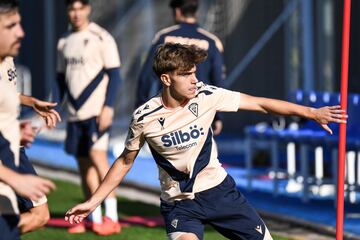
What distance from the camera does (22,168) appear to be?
843 centimetres

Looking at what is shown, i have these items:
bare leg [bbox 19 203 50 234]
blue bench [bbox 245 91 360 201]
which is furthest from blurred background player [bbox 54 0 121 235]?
bare leg [bbox 19 203 50 234]

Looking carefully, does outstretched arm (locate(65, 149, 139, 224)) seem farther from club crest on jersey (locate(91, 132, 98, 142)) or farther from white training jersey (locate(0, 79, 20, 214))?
club crest on jersey (locate(91, 132, 98, 142))

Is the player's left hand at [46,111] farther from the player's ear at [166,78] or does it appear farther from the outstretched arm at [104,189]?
the player's ear at [166,78]

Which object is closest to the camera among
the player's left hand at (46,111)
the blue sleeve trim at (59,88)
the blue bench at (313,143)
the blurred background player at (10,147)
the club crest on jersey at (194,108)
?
the blurred background player at (10,147)

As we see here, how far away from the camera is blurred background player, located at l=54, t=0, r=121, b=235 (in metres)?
11.9

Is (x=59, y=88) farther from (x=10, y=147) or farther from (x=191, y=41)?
(x=10, y=147)

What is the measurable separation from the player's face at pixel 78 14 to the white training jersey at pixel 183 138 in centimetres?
395

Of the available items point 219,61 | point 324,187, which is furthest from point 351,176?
point 219,61

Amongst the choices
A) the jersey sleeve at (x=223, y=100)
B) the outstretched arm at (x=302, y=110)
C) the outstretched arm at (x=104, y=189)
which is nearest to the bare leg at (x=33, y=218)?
the outstretched arm at (x=104, y=189)

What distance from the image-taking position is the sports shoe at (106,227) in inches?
462

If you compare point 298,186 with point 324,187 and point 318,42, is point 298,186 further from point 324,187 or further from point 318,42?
point 318,42

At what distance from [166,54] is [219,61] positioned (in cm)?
387

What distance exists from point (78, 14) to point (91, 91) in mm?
761

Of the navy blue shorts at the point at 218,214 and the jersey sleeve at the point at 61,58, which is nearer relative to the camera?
the navy blue shorts at the point at 218,214
